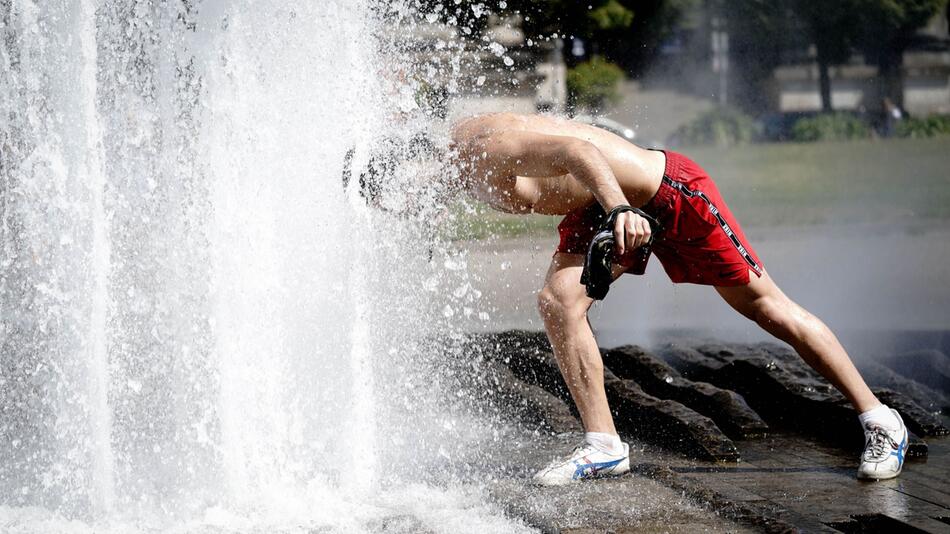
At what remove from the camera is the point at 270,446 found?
4.22 m

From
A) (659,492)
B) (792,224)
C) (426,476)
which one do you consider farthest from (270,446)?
(792,224)

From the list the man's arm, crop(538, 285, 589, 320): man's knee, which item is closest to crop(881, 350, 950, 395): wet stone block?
crop(538, 285, 589, 320): man's knee

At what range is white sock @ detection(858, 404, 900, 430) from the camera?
4.23 metres

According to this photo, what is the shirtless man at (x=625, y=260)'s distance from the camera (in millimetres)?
4195

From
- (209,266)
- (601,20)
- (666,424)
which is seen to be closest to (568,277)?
(666,424)

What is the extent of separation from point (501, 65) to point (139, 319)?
15118mm

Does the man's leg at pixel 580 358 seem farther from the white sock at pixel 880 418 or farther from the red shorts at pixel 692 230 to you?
the white sock at pixel 880 418

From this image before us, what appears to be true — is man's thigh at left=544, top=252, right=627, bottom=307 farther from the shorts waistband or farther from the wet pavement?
the wet pavement

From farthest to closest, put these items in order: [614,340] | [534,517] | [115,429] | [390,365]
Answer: [614,340] < [390,365] < [115,429] < [534,517]

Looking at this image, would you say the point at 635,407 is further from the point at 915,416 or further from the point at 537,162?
the point at 537,162

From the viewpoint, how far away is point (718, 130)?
29.2 metres

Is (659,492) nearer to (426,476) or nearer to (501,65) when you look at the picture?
(426,476)

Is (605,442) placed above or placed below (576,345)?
below

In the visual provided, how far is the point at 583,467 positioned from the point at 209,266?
1.70 metres
